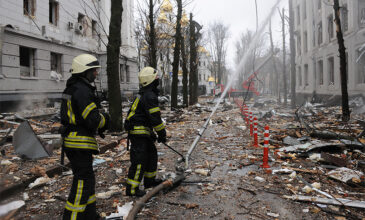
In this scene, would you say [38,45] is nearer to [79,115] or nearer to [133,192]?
[133,192]

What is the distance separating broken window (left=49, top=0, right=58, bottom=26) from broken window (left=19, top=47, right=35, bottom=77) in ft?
10.7

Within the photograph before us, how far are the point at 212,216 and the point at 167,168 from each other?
241 centimetres

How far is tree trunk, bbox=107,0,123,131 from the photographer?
868cm

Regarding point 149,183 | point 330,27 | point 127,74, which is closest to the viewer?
point 149,183

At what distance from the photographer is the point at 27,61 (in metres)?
15.7

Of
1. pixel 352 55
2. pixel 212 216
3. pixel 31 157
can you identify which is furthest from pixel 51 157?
pixel 352 55

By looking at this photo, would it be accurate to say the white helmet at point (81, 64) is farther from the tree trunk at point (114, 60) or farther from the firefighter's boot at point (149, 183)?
the tree trunk at point (114, 60)

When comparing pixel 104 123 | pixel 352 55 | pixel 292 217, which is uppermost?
pixel 352 55

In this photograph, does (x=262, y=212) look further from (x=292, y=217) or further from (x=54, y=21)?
(x=54, y=21)

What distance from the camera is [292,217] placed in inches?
135

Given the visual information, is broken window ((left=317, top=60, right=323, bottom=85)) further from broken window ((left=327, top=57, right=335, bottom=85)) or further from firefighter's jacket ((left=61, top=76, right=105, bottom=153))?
firefighter's jacket ((left=61, top=76, right=105, bottom=153))

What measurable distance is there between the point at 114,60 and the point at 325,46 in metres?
20.0

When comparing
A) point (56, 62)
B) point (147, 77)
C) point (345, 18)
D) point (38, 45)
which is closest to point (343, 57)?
point (147, 77)

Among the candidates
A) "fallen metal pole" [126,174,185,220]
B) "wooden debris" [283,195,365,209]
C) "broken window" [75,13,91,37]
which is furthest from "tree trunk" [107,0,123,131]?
"broken window" [75,13,91,37]
